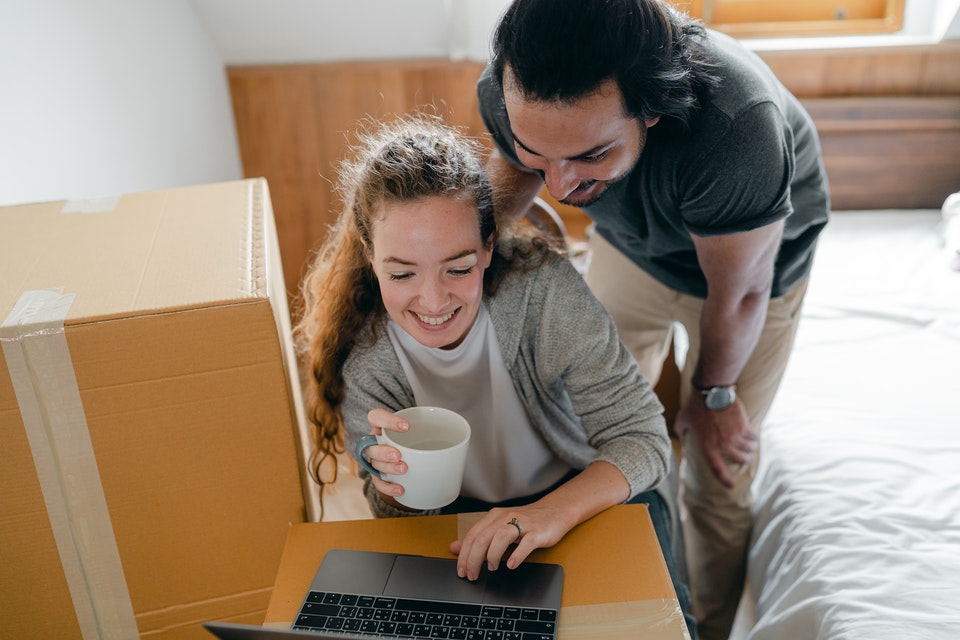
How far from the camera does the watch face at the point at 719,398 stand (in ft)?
4.70

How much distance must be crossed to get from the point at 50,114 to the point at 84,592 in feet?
2.96

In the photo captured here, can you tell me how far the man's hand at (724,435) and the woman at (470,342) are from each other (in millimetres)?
369

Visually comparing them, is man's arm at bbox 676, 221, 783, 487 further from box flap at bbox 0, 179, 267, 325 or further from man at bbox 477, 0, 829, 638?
box flap at bbox 0, 179, 267, 325

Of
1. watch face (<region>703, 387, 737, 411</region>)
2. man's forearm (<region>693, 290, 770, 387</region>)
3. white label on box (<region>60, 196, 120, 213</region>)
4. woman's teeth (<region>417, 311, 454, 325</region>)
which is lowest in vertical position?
watch face (<region>703, 387, 737, 411</region>)

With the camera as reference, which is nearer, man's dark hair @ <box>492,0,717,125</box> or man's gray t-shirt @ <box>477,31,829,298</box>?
man's dark hair @ <box>492,0,717,125</box>

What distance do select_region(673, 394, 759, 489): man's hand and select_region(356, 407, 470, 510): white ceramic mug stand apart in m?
0.70

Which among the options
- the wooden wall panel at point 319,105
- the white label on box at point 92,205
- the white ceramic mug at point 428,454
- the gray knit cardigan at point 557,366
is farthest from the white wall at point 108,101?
the white ceramic mug at point 428,454

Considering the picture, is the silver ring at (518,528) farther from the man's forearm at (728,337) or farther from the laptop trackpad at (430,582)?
the man's forearm at (728,337)

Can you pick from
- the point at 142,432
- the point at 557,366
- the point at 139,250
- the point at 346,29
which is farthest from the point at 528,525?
the point at 346,29

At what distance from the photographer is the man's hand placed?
1460 millimetres

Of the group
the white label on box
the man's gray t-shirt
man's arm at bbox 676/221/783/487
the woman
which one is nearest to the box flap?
the white label on box

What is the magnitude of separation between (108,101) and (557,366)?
1.18 metres

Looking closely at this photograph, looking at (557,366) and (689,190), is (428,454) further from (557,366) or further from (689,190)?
(689,190)

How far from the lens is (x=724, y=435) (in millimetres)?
1469
